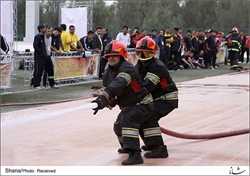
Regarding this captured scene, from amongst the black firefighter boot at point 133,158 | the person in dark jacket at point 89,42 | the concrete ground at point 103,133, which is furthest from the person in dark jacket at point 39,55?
the black firefighter boot at point 133,158

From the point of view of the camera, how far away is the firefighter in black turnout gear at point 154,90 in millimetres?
5969

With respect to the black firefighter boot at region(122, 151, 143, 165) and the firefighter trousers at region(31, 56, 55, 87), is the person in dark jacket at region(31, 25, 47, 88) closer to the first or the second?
the firefighter trousers at region(31, 56, 55, 87)

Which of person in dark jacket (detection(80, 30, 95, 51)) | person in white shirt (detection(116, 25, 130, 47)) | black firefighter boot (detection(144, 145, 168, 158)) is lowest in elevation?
black firefighter boot (detection(144, 145, 168, 158))

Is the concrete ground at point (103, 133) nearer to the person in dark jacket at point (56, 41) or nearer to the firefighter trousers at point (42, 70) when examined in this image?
the firefighter trousers at point (42, 70)

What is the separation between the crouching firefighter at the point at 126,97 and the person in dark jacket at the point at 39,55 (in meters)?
6.69

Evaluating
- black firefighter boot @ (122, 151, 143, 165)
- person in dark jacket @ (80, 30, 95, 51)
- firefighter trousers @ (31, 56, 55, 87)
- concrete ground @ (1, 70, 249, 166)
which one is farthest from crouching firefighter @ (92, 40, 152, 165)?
person in dark jacket @ (80, 30, 95, 51)

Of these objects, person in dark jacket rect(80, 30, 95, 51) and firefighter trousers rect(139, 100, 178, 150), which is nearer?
firefighter trousers rect(139, 100, 178, 150)

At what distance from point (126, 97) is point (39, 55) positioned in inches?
282

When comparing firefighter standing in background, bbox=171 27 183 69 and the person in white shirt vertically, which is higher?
the person in white shirt

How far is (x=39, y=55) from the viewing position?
12.8 metres

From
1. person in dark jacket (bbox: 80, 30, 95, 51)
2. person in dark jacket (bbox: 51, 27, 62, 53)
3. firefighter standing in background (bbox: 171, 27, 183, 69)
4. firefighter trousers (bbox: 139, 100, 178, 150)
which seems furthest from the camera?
firefighter standing in background (bbox: 171, 27, 183, 69)

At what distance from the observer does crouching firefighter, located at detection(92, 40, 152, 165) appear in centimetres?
564

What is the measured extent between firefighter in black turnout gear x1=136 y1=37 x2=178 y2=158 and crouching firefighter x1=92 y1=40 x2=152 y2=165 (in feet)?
0.49

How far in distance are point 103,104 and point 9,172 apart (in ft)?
3.56
